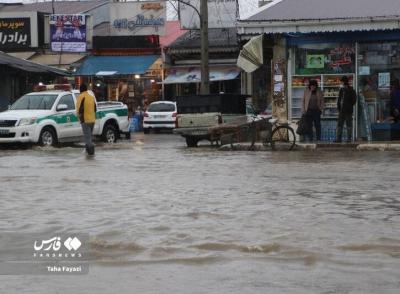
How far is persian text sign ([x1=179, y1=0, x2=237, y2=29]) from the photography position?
4106 cm

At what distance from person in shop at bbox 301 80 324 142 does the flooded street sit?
16.8 ft

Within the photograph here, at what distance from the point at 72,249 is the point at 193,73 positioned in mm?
32768

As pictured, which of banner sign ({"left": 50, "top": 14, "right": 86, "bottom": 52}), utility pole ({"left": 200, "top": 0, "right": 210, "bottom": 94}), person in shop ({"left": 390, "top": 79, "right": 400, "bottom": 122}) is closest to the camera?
person in shop ({"left": 390, "top": 79, "right": 400, "bottom": 122})

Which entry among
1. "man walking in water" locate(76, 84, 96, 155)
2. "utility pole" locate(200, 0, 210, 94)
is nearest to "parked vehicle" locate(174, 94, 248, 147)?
"man walking in water" locate(76, 84, 96, 155)

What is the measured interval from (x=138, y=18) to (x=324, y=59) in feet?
74.8

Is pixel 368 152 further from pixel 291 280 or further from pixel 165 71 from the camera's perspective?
pixel 165 71

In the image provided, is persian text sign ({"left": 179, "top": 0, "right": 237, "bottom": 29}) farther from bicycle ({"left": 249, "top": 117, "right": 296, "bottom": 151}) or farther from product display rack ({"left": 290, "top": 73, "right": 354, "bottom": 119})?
bicycle ({"left": 249, "top": 117, "right": 296, "bottom": 151})

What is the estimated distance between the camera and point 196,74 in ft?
129

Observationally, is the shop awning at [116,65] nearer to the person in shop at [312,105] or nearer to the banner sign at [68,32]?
the banner sign at [68,32]

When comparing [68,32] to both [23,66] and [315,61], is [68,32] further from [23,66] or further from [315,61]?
[315,61]

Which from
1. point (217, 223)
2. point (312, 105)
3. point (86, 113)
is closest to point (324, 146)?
point (312, 105)

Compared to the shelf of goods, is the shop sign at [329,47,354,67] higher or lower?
higher

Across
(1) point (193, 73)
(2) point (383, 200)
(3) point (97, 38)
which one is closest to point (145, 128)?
(1) point (193, 73)

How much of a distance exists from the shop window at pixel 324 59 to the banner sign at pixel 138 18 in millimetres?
21377
